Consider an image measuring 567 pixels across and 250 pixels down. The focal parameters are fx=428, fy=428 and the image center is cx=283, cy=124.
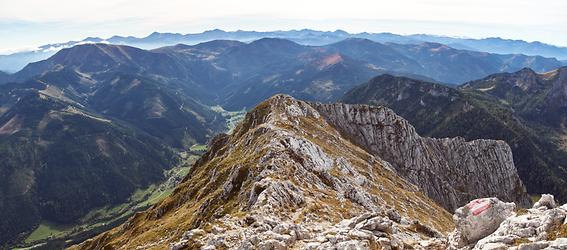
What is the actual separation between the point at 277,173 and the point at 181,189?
69243 mm

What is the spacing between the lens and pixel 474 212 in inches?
1864

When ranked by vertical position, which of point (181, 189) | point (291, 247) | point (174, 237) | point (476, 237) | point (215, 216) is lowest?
point (181, 189)

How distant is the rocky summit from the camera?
59344mm

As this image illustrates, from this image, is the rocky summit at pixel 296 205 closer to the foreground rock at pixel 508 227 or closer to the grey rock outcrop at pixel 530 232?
the foreground rock at pixel 508 227

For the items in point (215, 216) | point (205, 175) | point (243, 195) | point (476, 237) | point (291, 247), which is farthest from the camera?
point (205, 175)

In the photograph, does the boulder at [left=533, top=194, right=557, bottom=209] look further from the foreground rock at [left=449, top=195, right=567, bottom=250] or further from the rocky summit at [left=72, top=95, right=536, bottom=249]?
Result: the rocky summit at [left=72, top=95, right=536, bottom=249]

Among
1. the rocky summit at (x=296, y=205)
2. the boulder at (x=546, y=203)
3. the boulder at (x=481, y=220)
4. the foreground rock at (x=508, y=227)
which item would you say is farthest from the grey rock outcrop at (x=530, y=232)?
the boulder at (x=546, y=203)

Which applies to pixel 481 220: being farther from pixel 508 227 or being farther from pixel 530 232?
pixel 530 232

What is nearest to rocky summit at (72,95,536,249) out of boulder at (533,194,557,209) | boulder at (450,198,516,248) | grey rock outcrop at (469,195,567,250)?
boulder at (450,198,516,248)

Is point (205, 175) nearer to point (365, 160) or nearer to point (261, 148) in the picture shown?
point (261, 148)

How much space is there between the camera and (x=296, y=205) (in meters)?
95.0

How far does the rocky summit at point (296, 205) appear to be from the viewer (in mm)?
59344

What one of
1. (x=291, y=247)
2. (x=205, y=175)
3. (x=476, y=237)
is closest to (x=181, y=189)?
(x=205, y=175)

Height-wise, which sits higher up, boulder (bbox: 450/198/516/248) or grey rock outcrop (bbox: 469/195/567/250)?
grey rock outcrop (bbox: 469/195/567/250)
